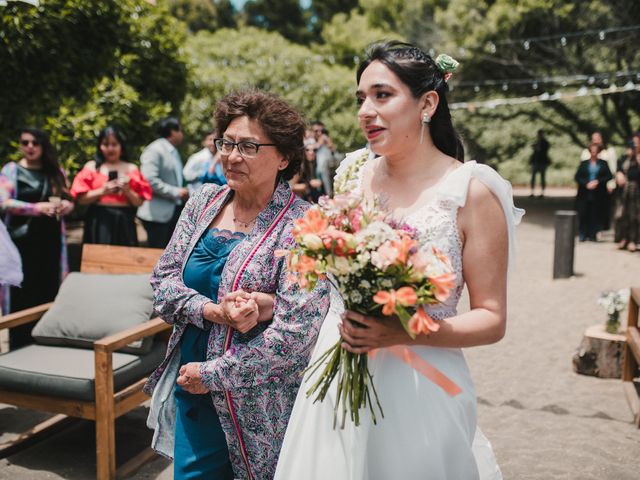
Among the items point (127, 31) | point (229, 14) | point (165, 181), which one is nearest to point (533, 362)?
point (165, 181)

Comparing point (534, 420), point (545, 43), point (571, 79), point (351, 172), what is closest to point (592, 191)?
point (571, 79)

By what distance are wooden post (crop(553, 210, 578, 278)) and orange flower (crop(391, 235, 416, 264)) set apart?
8128 mm

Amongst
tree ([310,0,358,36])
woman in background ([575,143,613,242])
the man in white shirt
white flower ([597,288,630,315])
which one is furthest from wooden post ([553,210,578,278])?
tree ([310,0,358,36])

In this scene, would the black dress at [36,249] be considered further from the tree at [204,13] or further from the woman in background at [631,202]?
the tree at [204,13]

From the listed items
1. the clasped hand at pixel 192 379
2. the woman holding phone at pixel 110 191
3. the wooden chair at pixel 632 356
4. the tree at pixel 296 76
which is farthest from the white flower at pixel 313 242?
the tree at pixel 296 76

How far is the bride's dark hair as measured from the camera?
216 centimetres

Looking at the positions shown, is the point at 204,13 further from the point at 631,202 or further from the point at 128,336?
the point at 128,336

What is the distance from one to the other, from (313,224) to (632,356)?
4830 millimetres

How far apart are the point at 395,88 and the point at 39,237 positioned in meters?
4.59

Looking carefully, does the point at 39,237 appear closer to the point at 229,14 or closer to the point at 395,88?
the point at 395,88

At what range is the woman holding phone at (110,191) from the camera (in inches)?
246

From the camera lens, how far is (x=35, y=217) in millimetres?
5727

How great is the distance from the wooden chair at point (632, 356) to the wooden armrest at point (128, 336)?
141 inches

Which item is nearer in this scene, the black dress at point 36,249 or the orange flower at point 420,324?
the orange flower at point 420,324
